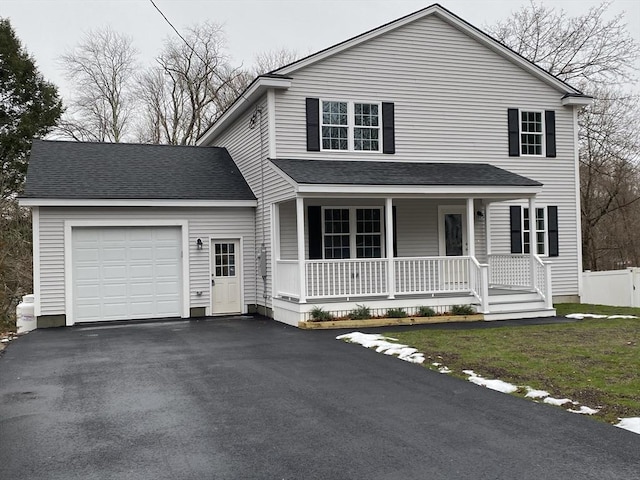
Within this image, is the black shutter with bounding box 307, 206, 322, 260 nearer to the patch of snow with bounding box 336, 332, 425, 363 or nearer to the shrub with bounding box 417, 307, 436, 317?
the shrub with bounding box 417, 307, 436, 317

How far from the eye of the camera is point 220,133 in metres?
19.4

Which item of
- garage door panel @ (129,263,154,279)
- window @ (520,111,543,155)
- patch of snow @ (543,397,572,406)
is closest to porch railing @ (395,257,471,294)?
window @ (520,111,543,155)

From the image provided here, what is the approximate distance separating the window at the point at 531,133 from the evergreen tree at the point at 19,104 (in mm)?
23535

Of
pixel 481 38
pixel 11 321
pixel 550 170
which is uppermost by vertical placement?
pixel 481 38

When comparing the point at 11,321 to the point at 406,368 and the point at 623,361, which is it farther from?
the point at 623,361

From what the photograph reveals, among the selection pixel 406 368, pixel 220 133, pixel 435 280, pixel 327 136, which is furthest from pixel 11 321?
pixel 406 368

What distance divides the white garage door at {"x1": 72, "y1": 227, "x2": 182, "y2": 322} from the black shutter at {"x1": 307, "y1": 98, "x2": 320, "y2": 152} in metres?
3.97

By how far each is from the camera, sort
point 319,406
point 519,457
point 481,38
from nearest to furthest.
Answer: point 519,457 < point 319,406 < point 481,38

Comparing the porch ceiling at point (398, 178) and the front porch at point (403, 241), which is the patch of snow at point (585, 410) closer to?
the front porch at point (403, 241)

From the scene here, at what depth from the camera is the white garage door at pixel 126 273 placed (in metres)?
14.2

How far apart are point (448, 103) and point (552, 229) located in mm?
4633

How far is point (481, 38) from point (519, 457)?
13.9 meters

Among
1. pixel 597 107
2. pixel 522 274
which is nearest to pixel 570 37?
pixel 597 107

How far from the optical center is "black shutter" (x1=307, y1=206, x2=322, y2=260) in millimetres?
14680
